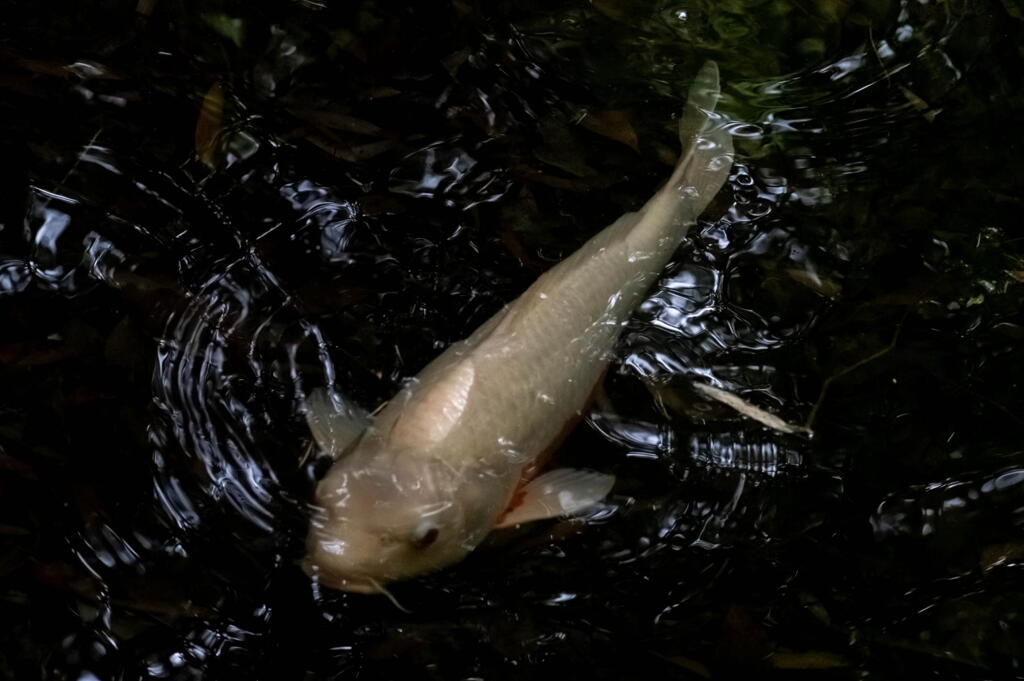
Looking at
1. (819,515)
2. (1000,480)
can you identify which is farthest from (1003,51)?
(819,515)

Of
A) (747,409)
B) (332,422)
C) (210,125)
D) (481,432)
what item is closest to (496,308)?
(481,432)

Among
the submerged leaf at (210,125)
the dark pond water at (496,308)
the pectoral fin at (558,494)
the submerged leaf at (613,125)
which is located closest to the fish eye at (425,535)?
the dark pond water at (496,308)

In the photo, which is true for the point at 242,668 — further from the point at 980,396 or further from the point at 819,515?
the point at 980,396

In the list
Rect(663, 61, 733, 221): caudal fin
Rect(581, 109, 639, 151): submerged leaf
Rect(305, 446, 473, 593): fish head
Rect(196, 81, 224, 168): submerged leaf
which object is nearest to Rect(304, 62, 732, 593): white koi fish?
Rect(305, 446, 473, 593): fish head

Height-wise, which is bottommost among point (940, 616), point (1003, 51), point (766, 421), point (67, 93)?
point (940, 616)

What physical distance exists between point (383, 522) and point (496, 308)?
3.04 ft

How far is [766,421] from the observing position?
9.45ft

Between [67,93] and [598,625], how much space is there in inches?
104

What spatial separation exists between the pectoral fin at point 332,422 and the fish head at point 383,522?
0.35 feet

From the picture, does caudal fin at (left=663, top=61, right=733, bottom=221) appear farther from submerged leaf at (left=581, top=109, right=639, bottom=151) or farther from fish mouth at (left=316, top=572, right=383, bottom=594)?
fish mouth at (left=316, top=572, right=383, bottom=594)

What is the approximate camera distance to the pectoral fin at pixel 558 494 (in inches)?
100

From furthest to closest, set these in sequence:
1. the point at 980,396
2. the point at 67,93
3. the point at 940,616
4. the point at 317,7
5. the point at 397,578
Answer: the point at 317,7, the point at 67,93, the point at 980,396, the point at 940,616, the point at 397,578

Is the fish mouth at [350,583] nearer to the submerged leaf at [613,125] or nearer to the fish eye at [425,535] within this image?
the fish eye at [425,535]

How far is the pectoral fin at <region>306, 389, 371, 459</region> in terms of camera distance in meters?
2.49
